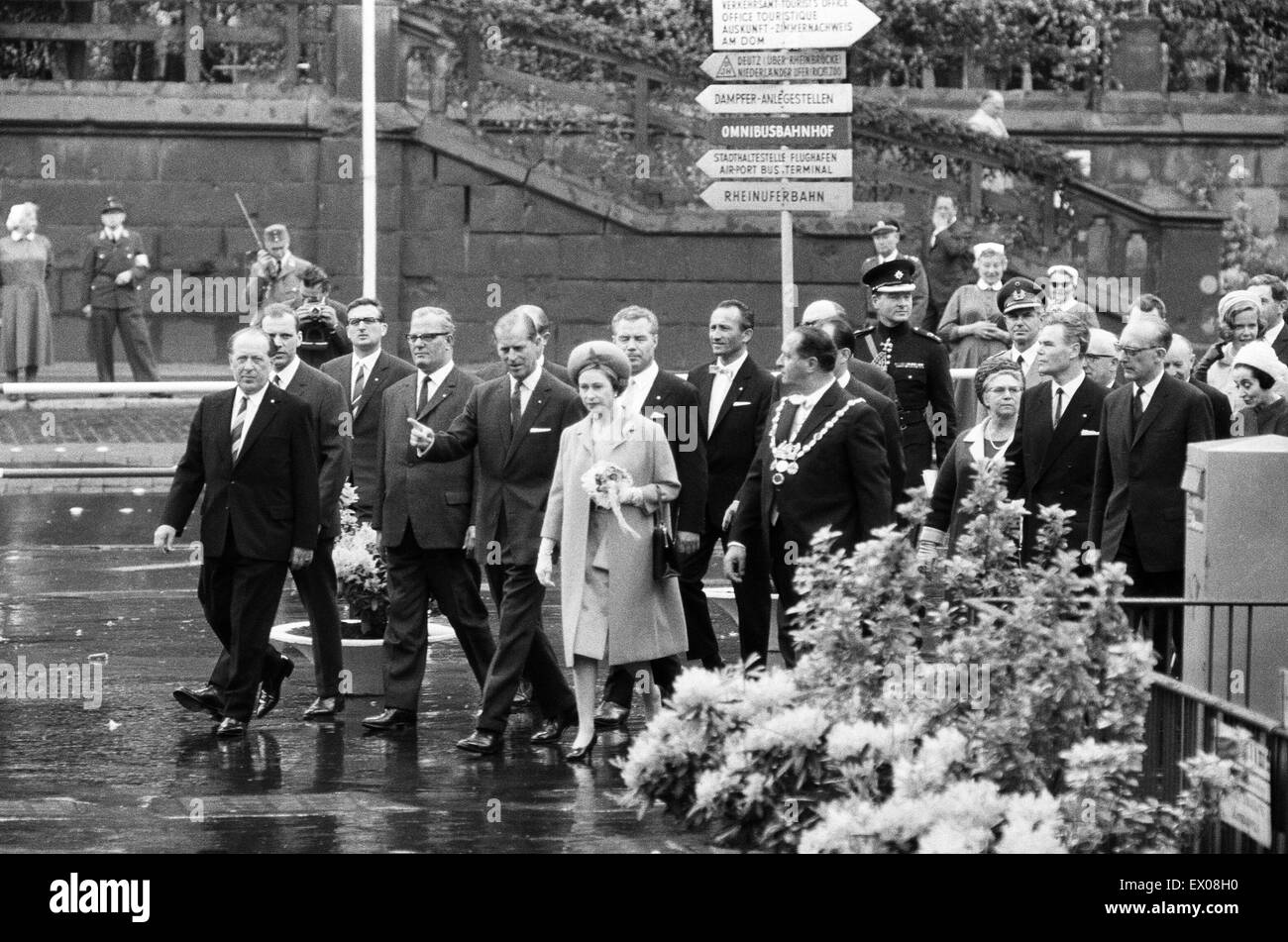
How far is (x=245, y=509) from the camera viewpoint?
10.9 m

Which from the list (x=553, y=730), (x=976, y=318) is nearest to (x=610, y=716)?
(x=553, y=730)

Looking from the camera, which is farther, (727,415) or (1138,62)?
(1138,62)

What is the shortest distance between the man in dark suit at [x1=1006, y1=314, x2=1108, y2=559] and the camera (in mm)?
5573

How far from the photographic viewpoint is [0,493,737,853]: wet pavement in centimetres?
875

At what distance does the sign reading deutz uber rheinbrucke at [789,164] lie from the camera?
13.7 metres

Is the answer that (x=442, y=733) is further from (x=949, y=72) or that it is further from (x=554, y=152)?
(x=949, y=72)

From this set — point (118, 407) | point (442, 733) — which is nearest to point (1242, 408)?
point (442, 733)

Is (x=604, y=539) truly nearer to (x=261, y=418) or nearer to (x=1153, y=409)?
(x=261, y=418)

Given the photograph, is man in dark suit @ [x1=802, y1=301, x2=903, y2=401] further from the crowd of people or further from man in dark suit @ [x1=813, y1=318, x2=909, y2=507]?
man in dark suit @ [x1=813, y1=318, x2=909, y2=507]

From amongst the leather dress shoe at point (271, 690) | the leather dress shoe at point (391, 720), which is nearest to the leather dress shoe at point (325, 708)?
the leather dress shoe at point (271, 690)

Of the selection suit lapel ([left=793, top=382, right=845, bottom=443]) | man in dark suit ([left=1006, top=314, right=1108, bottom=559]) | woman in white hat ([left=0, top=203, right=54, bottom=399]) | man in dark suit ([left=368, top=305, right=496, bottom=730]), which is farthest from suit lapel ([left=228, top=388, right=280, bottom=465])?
woman in white hat ([left=0, top=203, right=54, bottom=399])

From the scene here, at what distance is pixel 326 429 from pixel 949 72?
17869 mm

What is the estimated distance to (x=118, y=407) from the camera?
23.2 metres

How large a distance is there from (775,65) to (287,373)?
3.90 m
